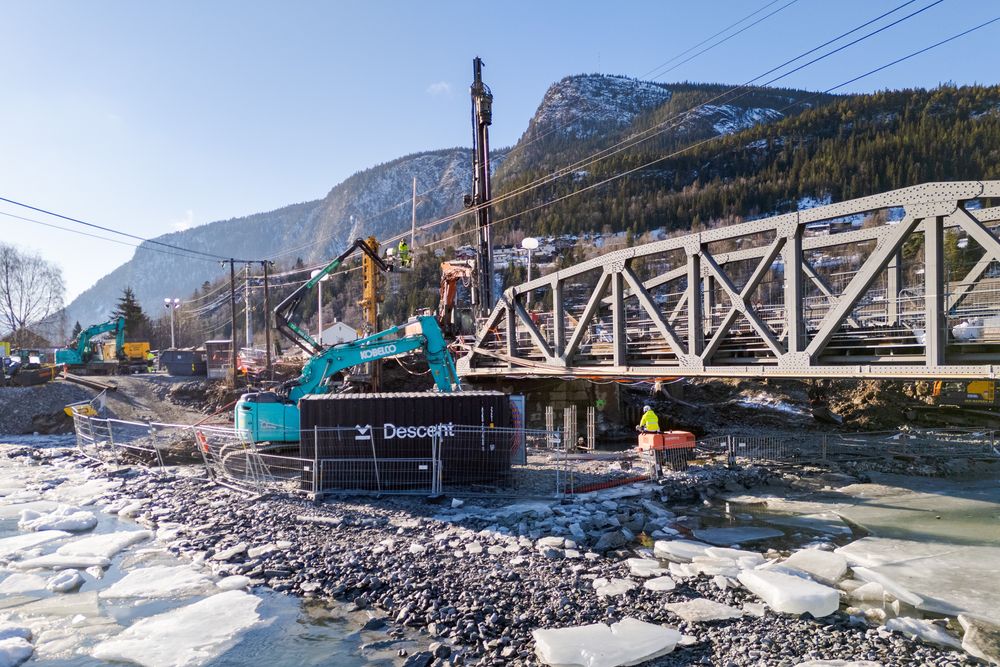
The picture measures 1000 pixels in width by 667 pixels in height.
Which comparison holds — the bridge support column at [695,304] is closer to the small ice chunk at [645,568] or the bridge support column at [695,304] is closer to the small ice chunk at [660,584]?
the small ice chunk at [645,568]

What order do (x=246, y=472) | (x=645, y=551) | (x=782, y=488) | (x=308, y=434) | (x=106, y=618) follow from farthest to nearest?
(x=782, y=488) < (x=246, y=472) < (x=308, y=434) < (x=645, y=551) < (x=106, y=618)

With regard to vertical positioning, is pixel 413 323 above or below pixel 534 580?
above

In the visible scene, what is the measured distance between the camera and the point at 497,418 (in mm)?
14312

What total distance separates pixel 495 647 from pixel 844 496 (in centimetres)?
1225

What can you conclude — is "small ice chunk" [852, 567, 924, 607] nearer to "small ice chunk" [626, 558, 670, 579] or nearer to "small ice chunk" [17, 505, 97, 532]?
"small ice chunk" [626, 558, 670, 579]

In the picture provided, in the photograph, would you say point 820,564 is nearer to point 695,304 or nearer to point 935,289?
point 935,289

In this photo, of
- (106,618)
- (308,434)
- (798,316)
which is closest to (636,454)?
(798,316)

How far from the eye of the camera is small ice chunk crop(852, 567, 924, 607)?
27.9 feet

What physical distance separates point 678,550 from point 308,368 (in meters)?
11.3

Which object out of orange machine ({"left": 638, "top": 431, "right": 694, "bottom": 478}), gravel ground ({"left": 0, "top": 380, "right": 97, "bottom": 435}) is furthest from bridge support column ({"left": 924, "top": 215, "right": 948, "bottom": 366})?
gravel ground ({"left": 0, "top": 380, "right": 97, "bottom": 435})

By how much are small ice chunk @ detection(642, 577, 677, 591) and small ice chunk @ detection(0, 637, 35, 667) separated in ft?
25.5

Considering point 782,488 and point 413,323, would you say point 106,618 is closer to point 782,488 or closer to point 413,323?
point 413,323

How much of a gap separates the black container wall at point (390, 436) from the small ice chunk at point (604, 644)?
701 centimetres

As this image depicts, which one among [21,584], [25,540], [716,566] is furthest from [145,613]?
[716,566]
